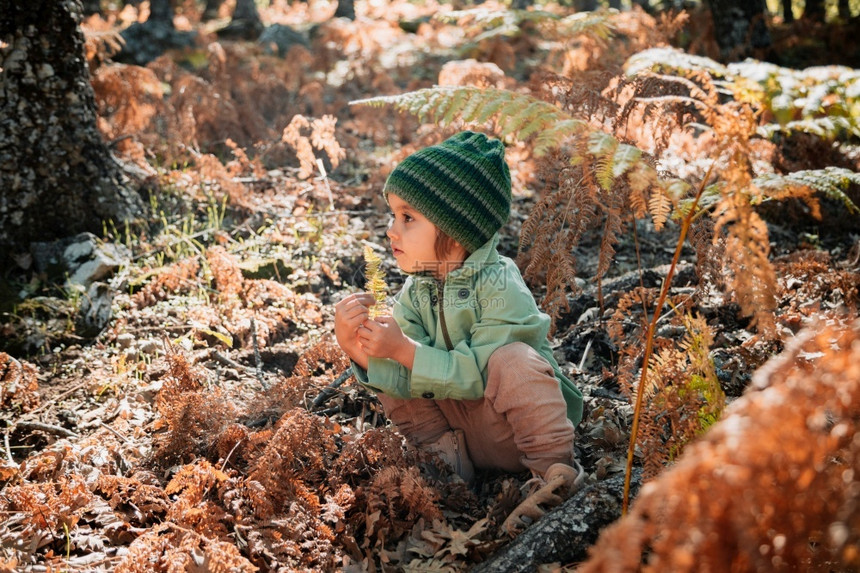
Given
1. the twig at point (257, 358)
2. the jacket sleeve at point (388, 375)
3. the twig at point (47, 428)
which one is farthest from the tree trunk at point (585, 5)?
the twig at point (47, 428)

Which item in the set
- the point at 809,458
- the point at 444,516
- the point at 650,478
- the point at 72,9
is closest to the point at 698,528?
the point at 809,458

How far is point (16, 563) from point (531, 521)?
75.9 inches

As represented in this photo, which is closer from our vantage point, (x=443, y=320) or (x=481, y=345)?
(x=481, y=345)

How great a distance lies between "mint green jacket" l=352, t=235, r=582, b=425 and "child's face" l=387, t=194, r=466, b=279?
10 centimetres

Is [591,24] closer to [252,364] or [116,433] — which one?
[252,364]

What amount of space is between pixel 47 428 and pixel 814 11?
11566 millimetres

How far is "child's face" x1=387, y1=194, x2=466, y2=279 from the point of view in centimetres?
332

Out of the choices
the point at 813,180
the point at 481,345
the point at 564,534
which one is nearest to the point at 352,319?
the point at 481,345

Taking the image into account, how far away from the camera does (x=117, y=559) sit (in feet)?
8.86

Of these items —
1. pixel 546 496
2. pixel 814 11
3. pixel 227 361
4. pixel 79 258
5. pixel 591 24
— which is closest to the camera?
pixel 546 496

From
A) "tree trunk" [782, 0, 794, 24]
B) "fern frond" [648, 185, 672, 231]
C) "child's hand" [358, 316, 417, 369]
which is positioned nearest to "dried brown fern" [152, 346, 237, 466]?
"child's hand" [358, 316, 417, 369]

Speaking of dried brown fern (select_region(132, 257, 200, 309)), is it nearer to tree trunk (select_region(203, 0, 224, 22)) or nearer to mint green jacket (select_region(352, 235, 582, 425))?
mint green jacket (select_region(352, 235, 582, 425))

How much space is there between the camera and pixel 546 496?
279 cm

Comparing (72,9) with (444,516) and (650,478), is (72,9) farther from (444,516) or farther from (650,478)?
(650,478)
